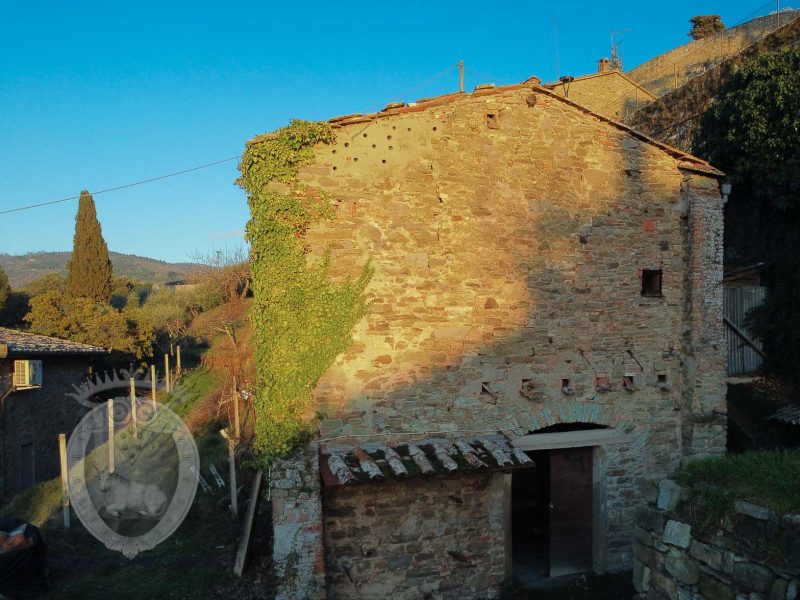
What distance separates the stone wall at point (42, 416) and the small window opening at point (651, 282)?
15.7 meters

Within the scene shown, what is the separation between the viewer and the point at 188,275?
1452 inches

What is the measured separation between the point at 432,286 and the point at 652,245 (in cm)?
392

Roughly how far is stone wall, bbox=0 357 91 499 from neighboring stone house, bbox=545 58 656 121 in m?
21.2

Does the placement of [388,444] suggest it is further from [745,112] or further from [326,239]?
[745,112]

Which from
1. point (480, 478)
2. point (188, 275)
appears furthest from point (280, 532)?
point (188, 275)

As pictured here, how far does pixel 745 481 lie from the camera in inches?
182

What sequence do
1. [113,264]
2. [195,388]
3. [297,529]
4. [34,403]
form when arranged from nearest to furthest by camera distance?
1. [297,529]
2. [34,403]
3. [195,388]
4. [113,264]

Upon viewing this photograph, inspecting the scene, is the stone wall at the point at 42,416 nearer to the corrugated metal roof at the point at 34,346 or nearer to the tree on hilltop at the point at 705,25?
the corrugated metal roof at the point at 34,346

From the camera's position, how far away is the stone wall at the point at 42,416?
1457 centimetres

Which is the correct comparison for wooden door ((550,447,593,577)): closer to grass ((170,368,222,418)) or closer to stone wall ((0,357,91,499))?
grass ((170,368,222,418))

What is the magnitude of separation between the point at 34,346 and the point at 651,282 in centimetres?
1653
